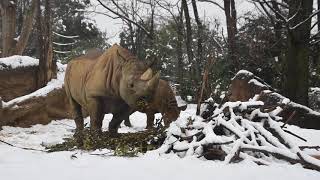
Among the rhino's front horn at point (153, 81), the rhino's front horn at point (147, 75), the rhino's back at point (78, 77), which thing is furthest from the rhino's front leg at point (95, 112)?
the rhino's front horn at point (153, 81)

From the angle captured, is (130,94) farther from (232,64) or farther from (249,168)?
(232,64)

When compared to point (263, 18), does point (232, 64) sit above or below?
below

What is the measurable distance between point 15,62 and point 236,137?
958 centimetres

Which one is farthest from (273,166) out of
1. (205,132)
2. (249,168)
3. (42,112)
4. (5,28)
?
(5,28)

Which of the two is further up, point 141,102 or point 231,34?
point 231,34

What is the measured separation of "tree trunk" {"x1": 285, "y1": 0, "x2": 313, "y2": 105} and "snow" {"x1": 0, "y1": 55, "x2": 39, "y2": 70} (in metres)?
6.90

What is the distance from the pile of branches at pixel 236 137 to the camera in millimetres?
3945

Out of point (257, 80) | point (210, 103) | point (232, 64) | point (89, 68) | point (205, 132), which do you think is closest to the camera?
point (205, 132)

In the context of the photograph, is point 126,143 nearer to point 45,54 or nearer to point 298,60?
point 298,60

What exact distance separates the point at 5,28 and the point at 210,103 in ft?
42.6

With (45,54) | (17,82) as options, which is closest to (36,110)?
(17,82)

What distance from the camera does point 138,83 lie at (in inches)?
222

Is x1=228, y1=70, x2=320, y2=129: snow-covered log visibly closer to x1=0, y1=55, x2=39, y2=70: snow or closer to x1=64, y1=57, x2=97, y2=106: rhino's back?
x1=64, y1=57, x2=97, y2=106: rhino's back

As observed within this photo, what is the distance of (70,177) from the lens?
3422 mm
